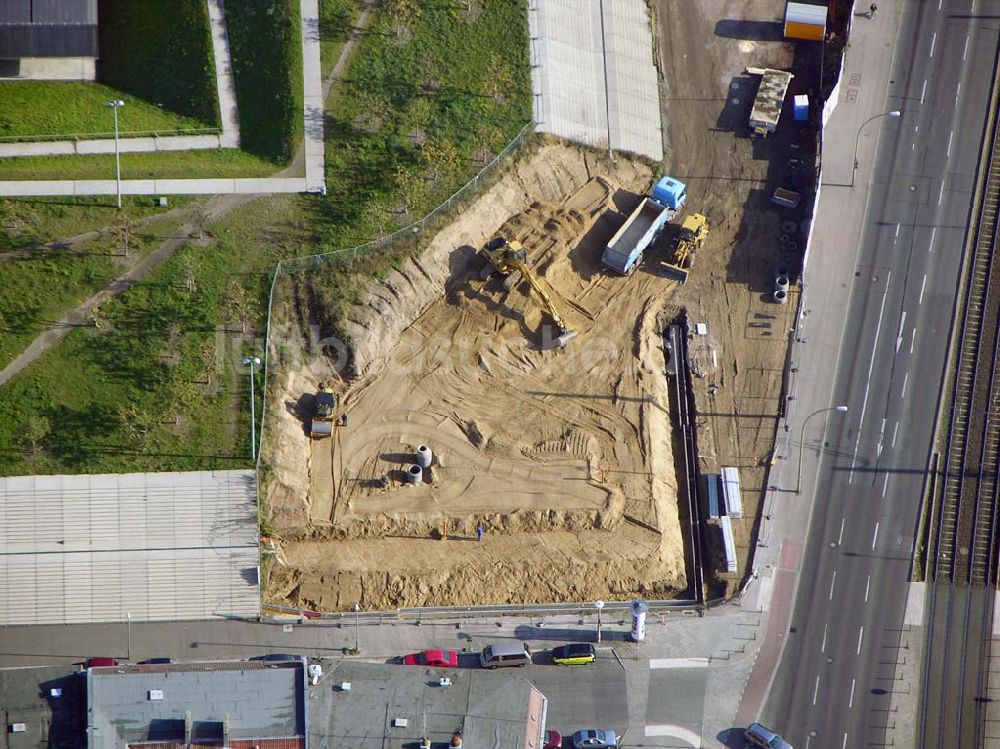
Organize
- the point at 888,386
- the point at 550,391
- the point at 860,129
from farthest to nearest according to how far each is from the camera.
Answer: the point at 860,129 → the point at 888,386 → the point at 550,391

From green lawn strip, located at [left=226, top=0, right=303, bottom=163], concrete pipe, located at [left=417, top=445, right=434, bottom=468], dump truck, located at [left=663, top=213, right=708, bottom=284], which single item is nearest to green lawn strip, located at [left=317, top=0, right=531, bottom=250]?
green lawn strip, located at [left=226, top=0, right=303, bottom=163]

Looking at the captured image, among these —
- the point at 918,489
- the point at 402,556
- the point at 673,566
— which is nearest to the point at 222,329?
the point at 402,556

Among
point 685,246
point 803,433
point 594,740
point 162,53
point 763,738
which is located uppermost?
point 162,53

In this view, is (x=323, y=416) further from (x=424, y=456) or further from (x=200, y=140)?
(x=200, y=140)

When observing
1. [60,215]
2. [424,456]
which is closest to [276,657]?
[424,456]

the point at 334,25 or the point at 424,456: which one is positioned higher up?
the point at 334,25

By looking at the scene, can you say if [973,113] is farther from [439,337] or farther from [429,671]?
[429,671]
